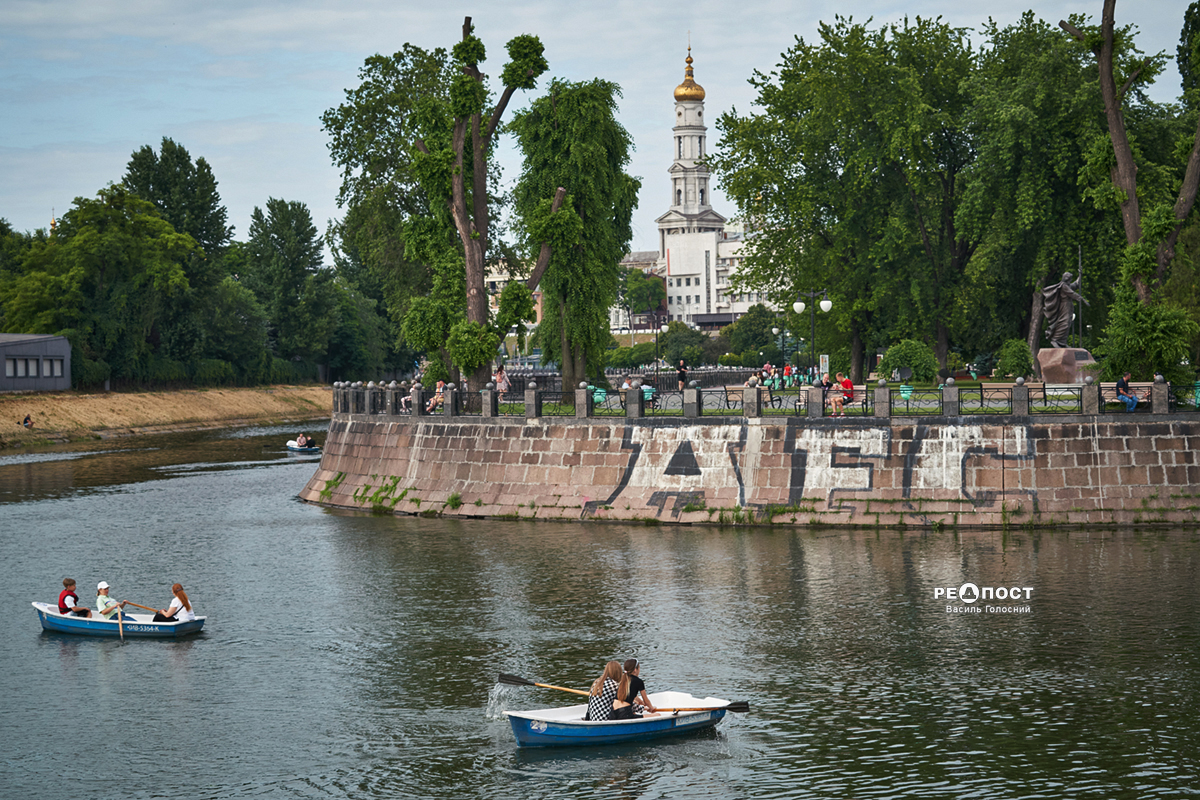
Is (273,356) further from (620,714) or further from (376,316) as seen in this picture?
(620,714)

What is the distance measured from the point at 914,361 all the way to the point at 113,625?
31.3 metres

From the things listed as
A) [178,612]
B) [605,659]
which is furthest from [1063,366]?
[178,612]

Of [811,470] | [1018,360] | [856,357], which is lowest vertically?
[811,470]

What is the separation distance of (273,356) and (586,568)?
298 ft

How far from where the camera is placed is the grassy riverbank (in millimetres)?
76875

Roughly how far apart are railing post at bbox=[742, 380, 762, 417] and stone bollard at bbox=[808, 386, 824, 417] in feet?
5.35

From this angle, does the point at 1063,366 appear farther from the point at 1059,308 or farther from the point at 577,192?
the point at 577,192

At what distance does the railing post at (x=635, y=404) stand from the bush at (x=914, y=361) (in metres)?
12.0

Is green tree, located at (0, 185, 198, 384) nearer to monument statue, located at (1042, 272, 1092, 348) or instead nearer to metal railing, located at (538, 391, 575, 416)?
metal railing, located at (538, 391, 575, 416)

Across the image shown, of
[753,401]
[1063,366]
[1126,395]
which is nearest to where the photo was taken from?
[1126,395]

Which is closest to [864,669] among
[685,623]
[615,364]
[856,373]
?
[685,623]

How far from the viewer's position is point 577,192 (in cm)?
4759

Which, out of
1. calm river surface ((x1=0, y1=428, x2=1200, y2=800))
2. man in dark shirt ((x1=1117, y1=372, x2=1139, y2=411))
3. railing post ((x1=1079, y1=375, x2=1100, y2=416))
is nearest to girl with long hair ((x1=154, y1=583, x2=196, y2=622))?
calm river surface ((x1=0, y1=428, x2=1200, y2=800))

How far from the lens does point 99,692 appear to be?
67.9ft
